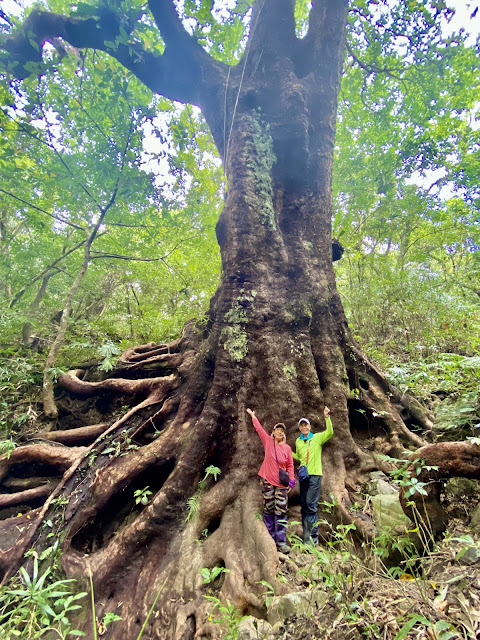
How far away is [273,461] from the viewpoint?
2959 millimetres

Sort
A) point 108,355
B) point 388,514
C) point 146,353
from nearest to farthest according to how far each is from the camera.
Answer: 1. point 388,514
2. point 108,355
3. point 146,353

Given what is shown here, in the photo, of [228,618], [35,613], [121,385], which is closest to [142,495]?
[35,613]

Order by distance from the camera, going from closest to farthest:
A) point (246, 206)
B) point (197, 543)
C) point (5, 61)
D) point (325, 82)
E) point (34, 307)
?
point (197, 543) < point (246, 206) < point (5, 61) < point (325, 82) < point (34, 307)

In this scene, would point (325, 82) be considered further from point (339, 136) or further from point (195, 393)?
point (195, 393)

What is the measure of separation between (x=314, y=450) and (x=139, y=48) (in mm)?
6557

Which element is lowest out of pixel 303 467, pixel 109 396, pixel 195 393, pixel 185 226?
pixel 303 467

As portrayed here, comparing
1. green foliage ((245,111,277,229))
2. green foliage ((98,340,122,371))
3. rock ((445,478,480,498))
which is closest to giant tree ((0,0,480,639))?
green foliage ((245,111,277,229))

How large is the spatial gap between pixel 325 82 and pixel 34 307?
9599 millimetres

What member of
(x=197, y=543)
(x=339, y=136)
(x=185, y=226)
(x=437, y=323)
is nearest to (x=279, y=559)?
(x=197, y=543)

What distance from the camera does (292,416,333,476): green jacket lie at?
10.1 feet

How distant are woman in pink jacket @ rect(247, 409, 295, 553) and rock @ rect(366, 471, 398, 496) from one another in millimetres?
929

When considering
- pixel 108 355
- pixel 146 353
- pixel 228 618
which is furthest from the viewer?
pixel 146 353

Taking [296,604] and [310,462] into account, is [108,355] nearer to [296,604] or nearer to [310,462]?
[310,462]

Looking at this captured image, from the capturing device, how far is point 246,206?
4.19m
